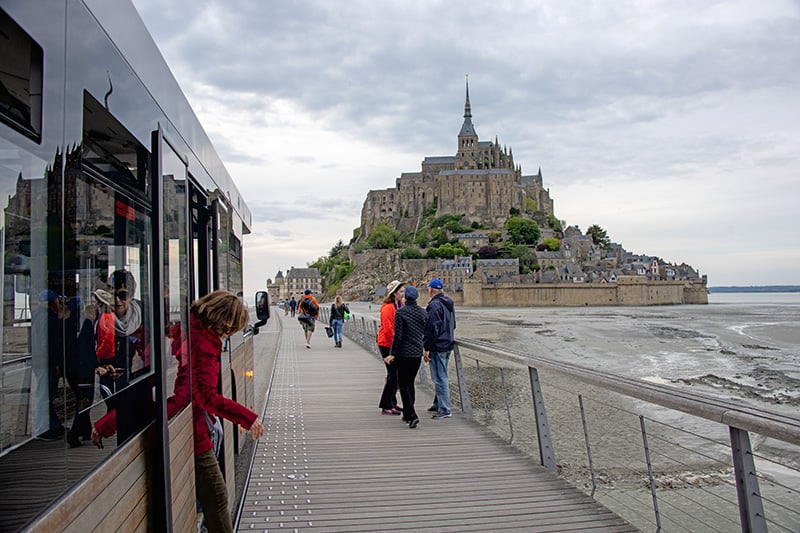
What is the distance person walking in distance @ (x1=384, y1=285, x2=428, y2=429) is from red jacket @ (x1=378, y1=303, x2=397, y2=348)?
1279 mm

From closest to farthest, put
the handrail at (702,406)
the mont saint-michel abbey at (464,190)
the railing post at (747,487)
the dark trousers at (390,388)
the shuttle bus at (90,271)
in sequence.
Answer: the shuttle bus at (90,271) < the handrail at (702,406) < the railing post at (747,487) < the dark trousers at (390,388) < the mont saint-michel abbey at (464,190)

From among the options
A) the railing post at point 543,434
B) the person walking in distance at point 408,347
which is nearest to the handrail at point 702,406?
the railing post at point 543,434

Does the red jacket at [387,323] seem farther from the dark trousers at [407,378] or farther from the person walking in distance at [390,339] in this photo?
the dark trousers at [407,378]

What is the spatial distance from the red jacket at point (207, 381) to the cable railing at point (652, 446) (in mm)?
1992

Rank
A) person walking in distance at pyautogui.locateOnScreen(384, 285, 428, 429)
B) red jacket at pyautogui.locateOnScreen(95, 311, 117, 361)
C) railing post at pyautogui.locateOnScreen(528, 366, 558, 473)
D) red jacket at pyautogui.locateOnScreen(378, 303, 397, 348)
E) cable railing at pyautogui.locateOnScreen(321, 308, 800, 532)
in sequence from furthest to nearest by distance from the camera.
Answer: red jacket at pyautogui.locateOnScreen(378, 303, 397, 348) < person walking in distance at pyautogui.locateOnScreen(384, 285, 428, 429) < railing post at pyautogui.locateOnScreen(528, 366, 558, 473) < cable railing at pyautogui.locateOnScreen(321, 308, 800, 532) < red jacket at pyautogui.locateOnScreen(95, 311, 117, 361)

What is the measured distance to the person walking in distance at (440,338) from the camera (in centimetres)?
680

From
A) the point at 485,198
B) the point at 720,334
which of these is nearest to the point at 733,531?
the point at 720,334

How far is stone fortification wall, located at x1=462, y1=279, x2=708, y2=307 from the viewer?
83.1m

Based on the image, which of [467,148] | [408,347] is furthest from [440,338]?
[467,148]

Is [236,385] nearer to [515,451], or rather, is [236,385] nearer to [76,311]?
[515,451]

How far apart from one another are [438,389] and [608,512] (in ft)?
10.3

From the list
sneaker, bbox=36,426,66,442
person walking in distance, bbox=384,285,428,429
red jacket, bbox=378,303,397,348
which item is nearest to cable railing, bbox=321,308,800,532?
person walking in distance, bbox=384,285,428,429

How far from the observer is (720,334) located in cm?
3775

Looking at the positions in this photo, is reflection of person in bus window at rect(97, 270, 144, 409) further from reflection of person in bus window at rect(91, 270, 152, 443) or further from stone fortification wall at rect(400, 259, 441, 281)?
stone fortification wall at rect(400, 259, 441, 281)
